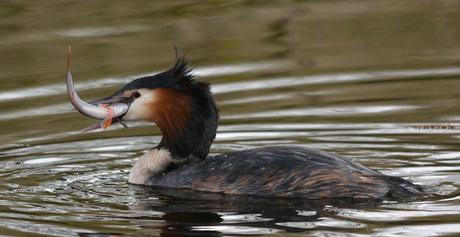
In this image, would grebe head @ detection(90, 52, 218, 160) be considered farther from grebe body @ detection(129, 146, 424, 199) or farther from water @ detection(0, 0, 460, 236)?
water @ detection(0, 0, 460, 236)

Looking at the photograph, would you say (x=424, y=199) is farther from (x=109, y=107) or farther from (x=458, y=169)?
(x=109, y=107)

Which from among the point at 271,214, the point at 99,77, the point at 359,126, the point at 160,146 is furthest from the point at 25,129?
the point at 271,214

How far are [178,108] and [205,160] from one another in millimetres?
512

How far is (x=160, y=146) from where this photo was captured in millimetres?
8680

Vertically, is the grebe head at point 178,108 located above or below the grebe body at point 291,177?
above

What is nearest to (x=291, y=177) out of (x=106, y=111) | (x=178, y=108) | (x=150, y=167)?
(x=178, y=108)

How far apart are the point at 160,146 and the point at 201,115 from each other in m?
0.54

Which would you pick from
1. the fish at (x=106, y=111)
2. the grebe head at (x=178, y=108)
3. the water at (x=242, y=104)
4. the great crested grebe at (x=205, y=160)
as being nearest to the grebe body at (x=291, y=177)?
the great crested grebe at (x=205, y=160)

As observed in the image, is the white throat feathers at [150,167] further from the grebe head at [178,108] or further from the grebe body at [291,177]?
the grebe body at [291,177]

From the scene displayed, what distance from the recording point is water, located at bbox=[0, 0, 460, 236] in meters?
7.24

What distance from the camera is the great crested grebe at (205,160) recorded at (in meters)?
7.70

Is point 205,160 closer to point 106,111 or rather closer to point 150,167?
point 150,167

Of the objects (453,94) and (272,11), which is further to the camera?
(272,11)

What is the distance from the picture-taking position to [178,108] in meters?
8.43
